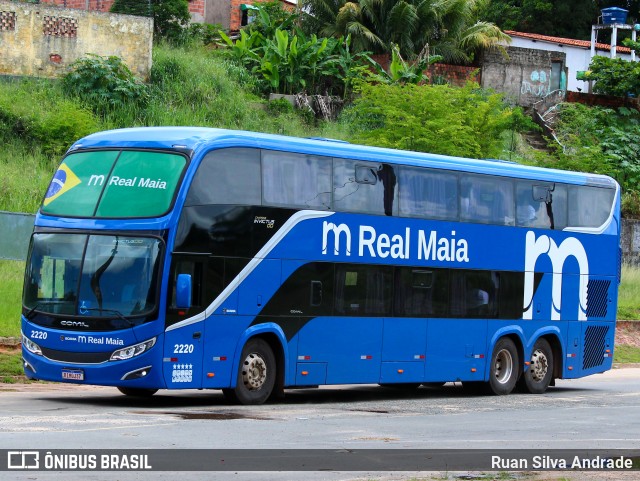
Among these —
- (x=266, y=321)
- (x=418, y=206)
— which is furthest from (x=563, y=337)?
(x=266, y=321)

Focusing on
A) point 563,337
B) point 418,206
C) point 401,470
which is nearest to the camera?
point 401,470

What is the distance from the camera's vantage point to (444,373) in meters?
21.0

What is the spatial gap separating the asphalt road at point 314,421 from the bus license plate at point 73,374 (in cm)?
38

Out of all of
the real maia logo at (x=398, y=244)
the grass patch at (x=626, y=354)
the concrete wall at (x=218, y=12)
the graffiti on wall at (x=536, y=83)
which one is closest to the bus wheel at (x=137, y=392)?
the real maia logo at (x=398, y=244)

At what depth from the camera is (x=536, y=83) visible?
48.4 metres

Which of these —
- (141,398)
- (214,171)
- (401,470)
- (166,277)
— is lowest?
(141,398)

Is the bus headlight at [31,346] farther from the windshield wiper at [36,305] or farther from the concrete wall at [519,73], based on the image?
the concrete wall at [519,73]

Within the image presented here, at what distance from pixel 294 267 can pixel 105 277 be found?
10.3 feet

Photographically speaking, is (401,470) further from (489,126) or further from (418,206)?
(489,126)

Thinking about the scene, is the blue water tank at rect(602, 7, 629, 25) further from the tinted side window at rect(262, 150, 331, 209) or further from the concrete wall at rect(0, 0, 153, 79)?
the tinted side window at rect(262, 150, 331, 209)

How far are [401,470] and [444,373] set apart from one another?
32.5ft

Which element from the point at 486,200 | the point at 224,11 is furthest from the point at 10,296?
the point at 224,11

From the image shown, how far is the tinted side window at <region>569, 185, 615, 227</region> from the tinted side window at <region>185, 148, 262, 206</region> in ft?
27.0

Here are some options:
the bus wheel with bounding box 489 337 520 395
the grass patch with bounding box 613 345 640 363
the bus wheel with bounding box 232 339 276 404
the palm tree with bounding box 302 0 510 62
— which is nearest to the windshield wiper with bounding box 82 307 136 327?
the bus wheel with bounding box 232 339 276 404
